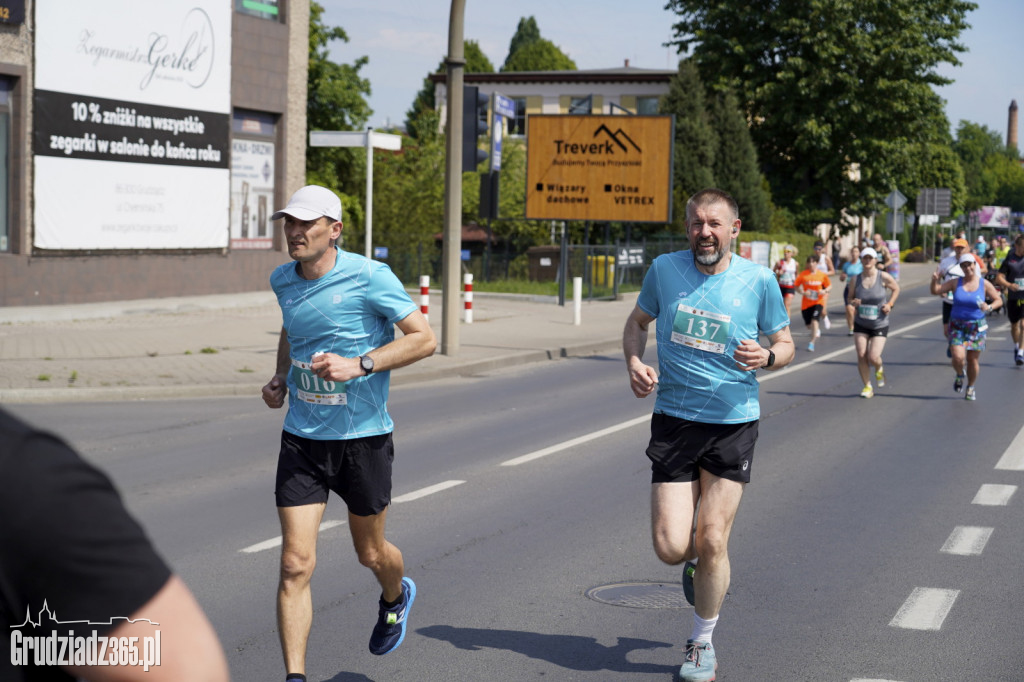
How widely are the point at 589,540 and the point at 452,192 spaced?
36.4 feet

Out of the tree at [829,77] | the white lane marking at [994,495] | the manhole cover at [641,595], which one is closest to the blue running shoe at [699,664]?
the manhole cover at [641,595]

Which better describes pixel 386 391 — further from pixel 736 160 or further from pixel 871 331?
pixel 736 160

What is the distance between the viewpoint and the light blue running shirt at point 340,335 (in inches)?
188

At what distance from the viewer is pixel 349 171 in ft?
166

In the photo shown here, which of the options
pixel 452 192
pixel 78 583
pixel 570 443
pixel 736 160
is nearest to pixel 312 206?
pixel 78 583

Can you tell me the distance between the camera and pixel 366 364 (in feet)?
15.4

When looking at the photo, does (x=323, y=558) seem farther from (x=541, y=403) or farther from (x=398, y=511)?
(x=541, y=403)

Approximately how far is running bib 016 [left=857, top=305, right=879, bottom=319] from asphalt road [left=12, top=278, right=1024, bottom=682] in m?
1.28

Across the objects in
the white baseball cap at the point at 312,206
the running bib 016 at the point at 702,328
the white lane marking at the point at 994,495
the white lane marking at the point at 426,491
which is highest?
the white baseball cap at the point at 312,206

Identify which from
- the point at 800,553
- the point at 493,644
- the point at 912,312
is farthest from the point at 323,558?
the point at 912,312

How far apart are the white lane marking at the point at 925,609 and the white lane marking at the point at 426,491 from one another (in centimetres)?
344

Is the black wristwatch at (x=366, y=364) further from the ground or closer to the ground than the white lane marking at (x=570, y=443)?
further from the ground

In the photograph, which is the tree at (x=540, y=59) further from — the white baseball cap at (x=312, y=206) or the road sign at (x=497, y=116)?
the white baseball cap at (x=312, y=206)

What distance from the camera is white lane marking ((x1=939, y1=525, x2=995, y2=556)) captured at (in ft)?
23.5
